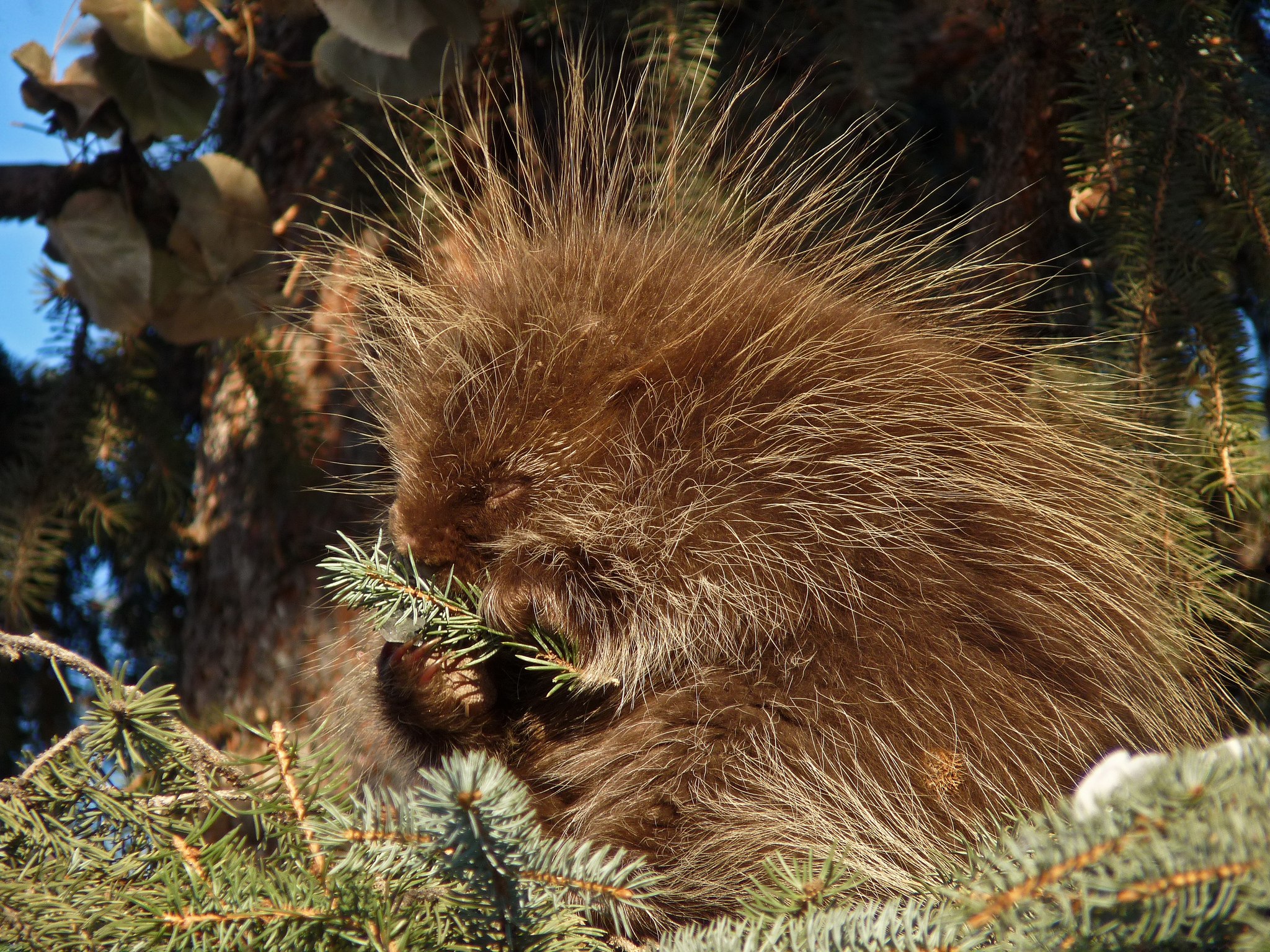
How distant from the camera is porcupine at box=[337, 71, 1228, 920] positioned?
3.23ft

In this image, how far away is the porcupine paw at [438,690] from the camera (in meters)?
1.09

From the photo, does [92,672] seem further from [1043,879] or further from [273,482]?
[273,482]

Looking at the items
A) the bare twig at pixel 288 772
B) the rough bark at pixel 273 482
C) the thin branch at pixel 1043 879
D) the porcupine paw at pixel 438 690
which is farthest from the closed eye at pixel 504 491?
the thin branch at pixel 1043 879

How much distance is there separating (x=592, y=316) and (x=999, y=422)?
18.7 inches

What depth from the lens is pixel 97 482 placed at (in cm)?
154

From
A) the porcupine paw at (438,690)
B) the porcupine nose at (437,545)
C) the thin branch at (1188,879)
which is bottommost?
the porcupine paw at (438,690)

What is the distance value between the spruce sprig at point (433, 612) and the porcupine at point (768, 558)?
0.07 feet

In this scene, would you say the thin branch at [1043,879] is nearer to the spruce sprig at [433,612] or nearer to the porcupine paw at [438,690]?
the spruce sprig at [433,612]

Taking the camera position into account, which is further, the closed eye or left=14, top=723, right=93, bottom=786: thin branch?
the closed eye

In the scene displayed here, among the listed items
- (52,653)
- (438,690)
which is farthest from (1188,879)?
(438,690)

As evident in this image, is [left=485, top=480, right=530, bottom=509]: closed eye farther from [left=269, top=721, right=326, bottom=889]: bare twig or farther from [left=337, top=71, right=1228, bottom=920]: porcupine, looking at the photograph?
[left=269, top=721, right=326, bottom=889]: bare twig

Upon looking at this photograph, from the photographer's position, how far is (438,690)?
110cm

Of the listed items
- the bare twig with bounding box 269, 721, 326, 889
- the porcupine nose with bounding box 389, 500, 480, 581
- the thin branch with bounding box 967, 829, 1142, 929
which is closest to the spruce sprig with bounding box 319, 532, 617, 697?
the porcupine nose with bounding box 389, 500, 480, 581

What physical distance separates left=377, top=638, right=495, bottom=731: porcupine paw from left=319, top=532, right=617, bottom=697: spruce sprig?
0.09 feet
